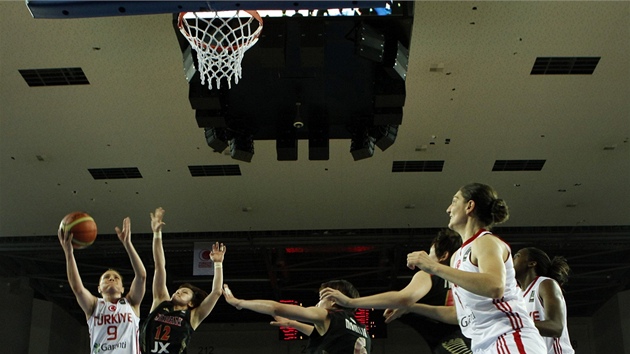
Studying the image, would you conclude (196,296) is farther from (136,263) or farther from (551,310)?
(551,310)

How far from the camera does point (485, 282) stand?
4.41 m

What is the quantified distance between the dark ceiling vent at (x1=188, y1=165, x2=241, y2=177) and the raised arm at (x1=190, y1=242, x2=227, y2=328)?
5.66 m

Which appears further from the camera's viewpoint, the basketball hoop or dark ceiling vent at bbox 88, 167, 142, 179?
dark ceiling vent at bbox 88, 167, 142, 179

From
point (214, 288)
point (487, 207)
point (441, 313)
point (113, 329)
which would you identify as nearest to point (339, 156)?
point (214, 288)

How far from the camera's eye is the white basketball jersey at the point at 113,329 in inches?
303

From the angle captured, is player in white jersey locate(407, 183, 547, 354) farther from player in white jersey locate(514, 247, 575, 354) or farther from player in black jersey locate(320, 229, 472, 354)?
player in white jersey locate(514, 247, 575, 354)

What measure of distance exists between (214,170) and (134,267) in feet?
21.6

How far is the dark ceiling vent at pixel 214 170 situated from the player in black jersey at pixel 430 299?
8345mm

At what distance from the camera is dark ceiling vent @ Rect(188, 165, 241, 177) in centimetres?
1399

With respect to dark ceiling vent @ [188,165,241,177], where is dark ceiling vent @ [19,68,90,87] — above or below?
below

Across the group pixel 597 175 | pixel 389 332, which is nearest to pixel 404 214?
pixel 597 175

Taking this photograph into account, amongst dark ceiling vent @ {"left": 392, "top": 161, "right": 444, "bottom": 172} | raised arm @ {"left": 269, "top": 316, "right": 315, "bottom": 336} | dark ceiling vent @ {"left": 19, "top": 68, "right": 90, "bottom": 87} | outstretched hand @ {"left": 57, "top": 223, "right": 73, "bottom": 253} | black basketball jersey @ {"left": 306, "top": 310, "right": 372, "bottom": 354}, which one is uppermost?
dark ceiling vent @ {"left": 19, "top": 68, "right": 90, "bottom": 87}

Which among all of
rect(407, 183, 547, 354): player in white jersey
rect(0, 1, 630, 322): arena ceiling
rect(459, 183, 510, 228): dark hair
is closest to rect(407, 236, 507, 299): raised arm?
rect(407, 183, 547, 354): player in white jersey

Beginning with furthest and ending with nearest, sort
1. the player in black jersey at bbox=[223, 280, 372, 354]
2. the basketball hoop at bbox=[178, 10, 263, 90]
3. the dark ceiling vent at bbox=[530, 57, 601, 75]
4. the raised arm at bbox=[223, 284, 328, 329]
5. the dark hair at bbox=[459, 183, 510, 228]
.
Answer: the dark ceiling vent at bbox=[530, 57, 601, 75] → the basketball hoop at bbox=[178, 10, 263, 90] → the player in black jersey at bbox=[223, 280, 372, 354] → the raised arm at bbox=[223, 284, 328, 329] → the dark hair at bbox=[459, 183, 510, 228]
